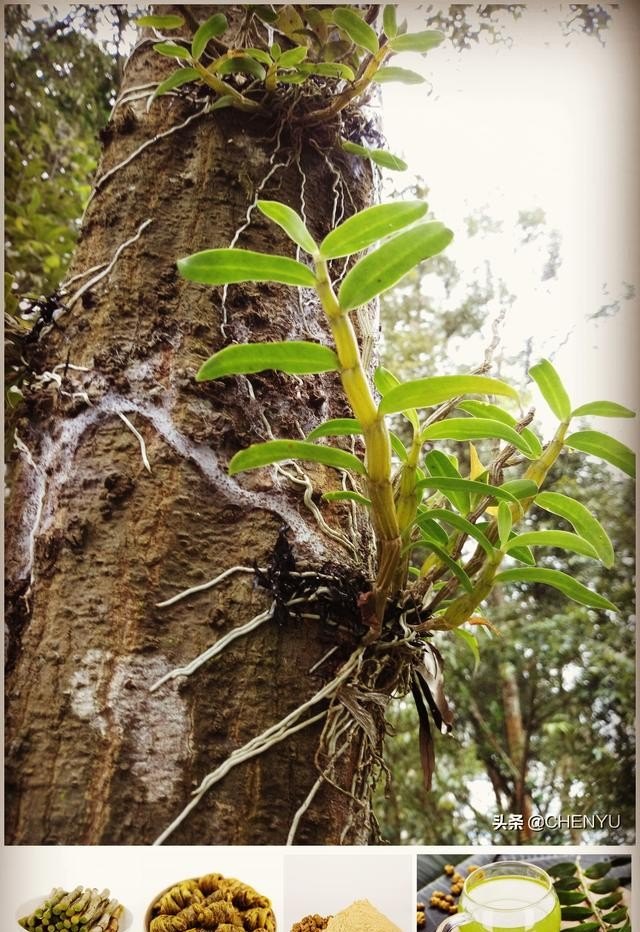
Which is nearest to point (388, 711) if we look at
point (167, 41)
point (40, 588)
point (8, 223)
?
point (40, 588)

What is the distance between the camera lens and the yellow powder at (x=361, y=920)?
1.11 m

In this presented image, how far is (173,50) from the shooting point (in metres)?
1.17

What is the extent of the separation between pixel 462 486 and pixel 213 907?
0.70m

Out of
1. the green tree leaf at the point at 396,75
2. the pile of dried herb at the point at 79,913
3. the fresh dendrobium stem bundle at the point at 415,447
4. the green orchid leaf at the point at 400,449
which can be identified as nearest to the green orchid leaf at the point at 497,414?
the fresh dendrobium stem bundle at the point at 415,447

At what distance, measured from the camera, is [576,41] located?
3.99 ft

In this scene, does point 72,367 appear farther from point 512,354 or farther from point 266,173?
point 512,354

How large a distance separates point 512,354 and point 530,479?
0.24m

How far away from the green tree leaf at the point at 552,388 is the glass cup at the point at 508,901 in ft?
2.20

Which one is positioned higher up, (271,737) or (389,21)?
(389,21)

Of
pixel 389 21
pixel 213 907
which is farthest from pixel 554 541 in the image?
pixel 389 21

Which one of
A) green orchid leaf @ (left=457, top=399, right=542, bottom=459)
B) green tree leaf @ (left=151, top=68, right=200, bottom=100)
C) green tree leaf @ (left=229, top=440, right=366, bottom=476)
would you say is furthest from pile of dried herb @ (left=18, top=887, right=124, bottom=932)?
green tree leaf @ (left=151, top=68, right=200, bottom=100)

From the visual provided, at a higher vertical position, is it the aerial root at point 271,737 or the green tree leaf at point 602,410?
the green tree leaf at point 602,410

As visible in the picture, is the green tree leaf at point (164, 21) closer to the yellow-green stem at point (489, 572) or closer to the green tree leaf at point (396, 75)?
the green tree leaf at point (396, 75)

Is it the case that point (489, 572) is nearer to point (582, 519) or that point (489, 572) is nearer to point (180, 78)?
A: point (582, 519)
